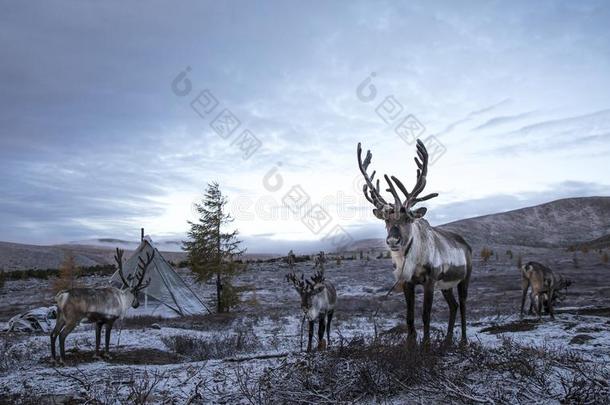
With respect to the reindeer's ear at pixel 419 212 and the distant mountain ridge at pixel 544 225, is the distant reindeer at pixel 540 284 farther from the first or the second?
the distant mountain ridge at pixel 544 225

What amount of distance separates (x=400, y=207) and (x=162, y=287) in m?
17.6

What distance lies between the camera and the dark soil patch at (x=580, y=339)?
309 inches

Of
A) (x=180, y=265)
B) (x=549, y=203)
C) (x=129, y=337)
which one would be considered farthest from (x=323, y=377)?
(x=549, y=203)

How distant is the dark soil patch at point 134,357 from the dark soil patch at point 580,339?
7.88 metres

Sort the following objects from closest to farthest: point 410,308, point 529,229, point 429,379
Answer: point 429,379 → point 410,308 → point 529,229

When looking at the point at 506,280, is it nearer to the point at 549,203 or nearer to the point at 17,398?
the point at 17,398

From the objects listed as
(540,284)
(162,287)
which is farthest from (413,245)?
(162,287)

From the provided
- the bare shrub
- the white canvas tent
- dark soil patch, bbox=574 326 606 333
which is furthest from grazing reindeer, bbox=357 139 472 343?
the white canvas tent

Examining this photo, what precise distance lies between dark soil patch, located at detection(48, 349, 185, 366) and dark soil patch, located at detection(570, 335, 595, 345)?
788cm

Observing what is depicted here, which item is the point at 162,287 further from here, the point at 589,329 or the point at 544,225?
the point at 544,225

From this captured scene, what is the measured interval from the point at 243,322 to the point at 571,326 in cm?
1133

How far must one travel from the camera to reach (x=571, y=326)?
9.97 meters

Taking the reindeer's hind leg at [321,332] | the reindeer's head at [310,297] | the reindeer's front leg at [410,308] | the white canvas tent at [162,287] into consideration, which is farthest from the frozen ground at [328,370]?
the white canvas tent at [162,287]

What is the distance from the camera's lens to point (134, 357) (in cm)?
980
